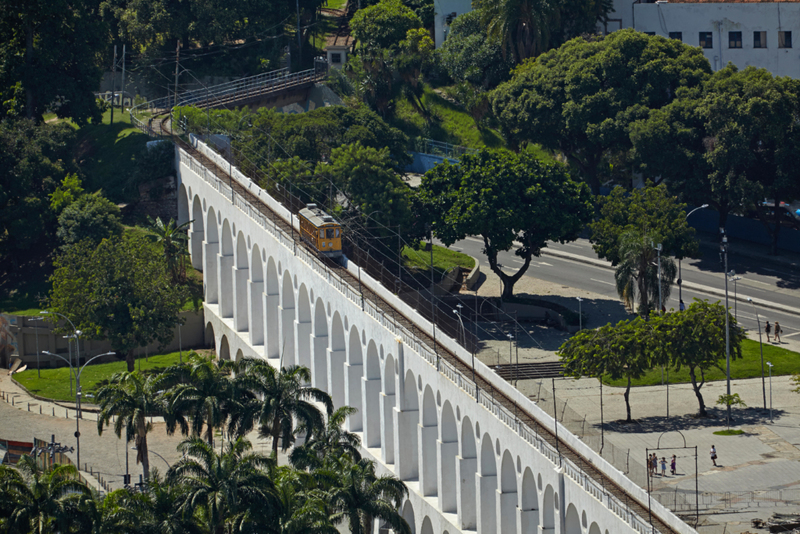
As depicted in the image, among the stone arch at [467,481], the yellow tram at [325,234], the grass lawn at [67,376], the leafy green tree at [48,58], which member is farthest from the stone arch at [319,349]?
the leafy green tree at [48,58]

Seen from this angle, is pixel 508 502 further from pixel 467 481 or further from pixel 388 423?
pixel 388 423

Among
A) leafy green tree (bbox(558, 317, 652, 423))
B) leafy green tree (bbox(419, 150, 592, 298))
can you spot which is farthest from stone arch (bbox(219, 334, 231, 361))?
leafy green tree (bbox(558, 317, 652, 423))

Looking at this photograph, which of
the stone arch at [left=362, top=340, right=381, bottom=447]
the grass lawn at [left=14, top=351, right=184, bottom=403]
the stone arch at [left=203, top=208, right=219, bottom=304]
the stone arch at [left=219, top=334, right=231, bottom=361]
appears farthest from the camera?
the stone arch at [left=203, top=208, right=219, bottom=304]

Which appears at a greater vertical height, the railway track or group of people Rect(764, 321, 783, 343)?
the railway track

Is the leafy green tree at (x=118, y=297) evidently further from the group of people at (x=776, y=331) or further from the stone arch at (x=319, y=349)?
the group of people at (x=776, y=331)

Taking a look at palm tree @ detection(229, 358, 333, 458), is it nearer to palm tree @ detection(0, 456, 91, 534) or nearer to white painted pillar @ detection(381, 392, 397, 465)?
white painted pillar @ detection(381, 392, 397, 465)
